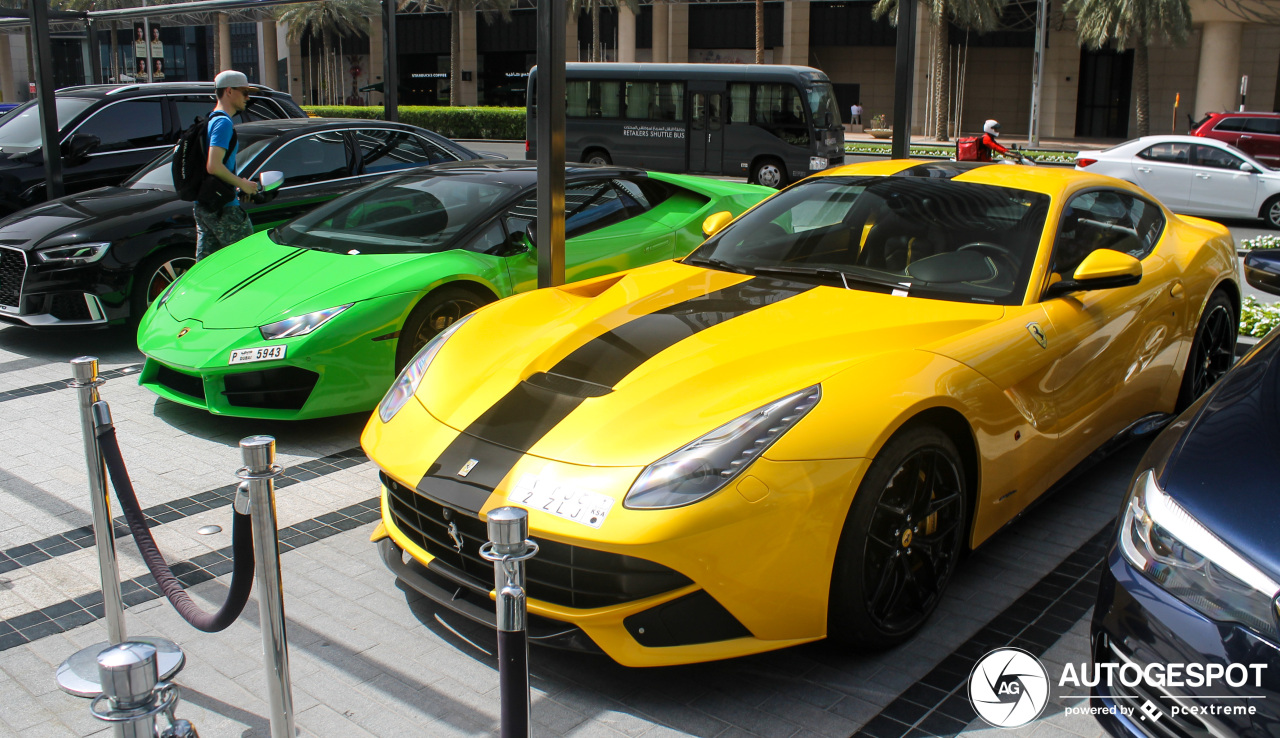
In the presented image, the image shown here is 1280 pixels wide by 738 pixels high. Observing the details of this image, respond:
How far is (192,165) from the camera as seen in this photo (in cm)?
688

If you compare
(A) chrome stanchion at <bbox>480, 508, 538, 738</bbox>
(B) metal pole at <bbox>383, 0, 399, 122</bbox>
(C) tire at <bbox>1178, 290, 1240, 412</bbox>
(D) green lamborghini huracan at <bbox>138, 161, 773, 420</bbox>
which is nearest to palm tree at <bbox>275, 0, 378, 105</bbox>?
(B) metal pole at <bbox>383, 0, 399, 122</bbox>

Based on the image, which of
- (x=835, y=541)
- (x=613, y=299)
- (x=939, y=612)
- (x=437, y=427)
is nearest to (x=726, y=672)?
(x=835, y=541)

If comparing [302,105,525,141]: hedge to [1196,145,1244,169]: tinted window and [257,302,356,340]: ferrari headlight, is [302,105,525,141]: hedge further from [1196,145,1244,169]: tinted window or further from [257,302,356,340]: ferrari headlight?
[257,302,356,340]: ferrari headlight

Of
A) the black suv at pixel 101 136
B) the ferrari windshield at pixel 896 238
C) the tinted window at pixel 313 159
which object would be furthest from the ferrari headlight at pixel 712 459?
the black suv at pixel 101 136

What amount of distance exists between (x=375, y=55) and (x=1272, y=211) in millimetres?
43936

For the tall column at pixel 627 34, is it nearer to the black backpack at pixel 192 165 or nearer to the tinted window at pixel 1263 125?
the tinted window at pixel 1263 125

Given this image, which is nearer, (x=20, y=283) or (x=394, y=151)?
(x=20, y=283)

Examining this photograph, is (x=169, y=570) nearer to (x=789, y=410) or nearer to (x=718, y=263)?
(x=789, y=410)

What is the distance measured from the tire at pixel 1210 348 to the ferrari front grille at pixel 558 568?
137 inches

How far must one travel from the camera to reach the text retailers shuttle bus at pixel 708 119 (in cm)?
2012

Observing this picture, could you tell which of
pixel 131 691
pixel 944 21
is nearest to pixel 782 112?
pixel 944 21

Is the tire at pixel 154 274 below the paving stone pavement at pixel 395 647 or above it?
above

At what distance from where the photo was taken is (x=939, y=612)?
3.55m

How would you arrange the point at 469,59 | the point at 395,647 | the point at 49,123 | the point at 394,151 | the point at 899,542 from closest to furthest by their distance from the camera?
the point at 899,542
the point at 395,647
the point at 394,151
the point at 49,123
the point at 469,59
